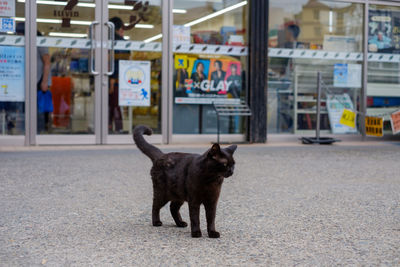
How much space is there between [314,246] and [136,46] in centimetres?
679

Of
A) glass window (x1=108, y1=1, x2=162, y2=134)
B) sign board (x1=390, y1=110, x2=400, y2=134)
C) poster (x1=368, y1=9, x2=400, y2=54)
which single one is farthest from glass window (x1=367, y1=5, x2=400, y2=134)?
glass window (x1=108, y1=1, x2=162, y2=134)

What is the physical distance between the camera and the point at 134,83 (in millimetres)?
9766

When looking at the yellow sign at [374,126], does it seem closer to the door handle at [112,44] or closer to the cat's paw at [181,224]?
the door handle at [112,44]

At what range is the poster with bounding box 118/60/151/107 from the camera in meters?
9.69

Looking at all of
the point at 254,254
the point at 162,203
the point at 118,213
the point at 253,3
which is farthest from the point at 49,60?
the point at 254,254

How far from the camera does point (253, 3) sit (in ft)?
33.2

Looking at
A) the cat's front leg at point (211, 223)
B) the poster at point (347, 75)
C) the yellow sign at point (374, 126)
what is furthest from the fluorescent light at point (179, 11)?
the cat's front leg at point (211, 223)

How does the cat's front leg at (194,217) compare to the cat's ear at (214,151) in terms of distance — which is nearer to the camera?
the cat's ear at (214,151)

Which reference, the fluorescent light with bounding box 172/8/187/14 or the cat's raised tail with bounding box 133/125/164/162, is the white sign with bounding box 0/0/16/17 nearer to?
the fluorescent light with bounding box 172/8/187/14

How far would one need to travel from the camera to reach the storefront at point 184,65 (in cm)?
918

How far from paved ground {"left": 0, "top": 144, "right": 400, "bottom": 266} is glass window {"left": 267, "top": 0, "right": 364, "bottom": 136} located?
3.29 m

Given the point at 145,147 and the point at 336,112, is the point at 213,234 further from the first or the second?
the point at 336,112

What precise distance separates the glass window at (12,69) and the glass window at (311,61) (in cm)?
440

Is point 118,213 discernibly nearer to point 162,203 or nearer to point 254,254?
point 162,203
